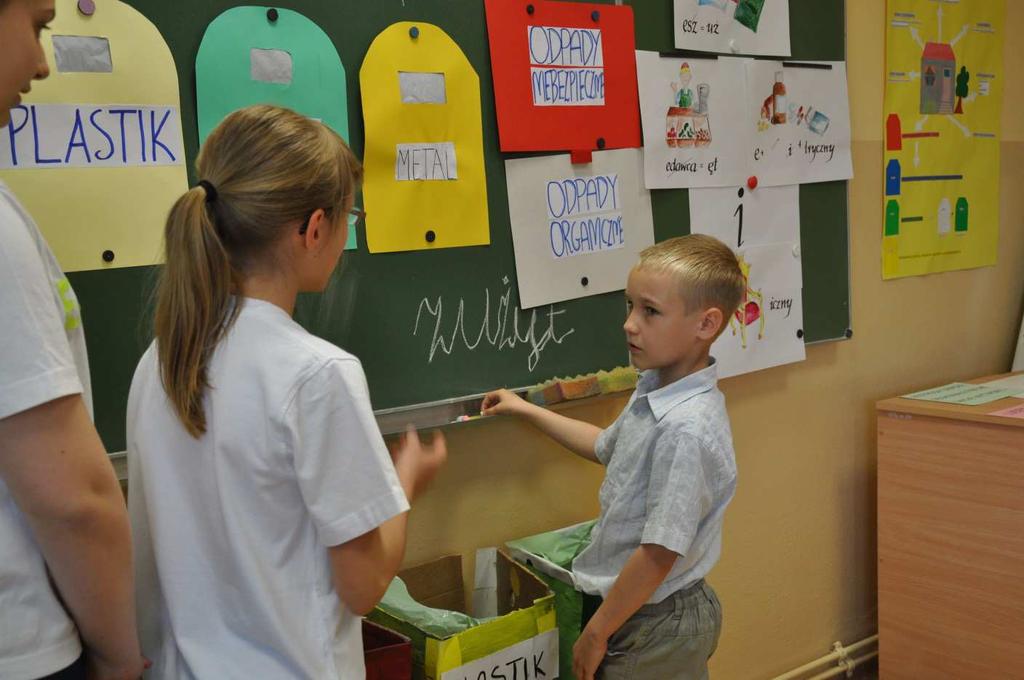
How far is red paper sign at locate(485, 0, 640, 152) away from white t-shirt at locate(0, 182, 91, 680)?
3.46ft

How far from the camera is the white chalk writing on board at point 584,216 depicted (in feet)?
6.30

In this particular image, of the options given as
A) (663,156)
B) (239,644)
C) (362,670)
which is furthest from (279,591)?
(663,156)

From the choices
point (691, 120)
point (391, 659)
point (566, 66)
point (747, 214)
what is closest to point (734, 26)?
point (691, 120)

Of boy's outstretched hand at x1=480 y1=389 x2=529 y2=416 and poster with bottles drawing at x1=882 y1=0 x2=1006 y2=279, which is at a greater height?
poster with bottles drawing at x1=882 y1=0 x2=1006 y2=279

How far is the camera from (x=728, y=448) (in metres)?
1.60

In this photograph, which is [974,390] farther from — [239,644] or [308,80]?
[239,644]

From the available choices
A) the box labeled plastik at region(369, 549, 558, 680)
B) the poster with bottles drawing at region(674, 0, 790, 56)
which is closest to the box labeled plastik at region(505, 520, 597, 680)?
the box labeled plastik at region(369, 549, 558, 680)

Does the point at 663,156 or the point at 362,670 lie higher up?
the point at 663,156

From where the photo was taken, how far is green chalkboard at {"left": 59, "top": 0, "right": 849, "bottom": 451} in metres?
1.47

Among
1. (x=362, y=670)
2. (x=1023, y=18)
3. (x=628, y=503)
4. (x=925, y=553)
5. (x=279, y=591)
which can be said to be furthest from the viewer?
(x=1023, y=18)

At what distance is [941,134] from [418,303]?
1.89 metres

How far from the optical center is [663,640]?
1.66 meters

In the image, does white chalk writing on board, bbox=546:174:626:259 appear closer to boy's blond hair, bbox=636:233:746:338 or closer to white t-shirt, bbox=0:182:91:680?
boy's blond hair, bbox=636:233:746:338

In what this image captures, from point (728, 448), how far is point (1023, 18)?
229 cm
